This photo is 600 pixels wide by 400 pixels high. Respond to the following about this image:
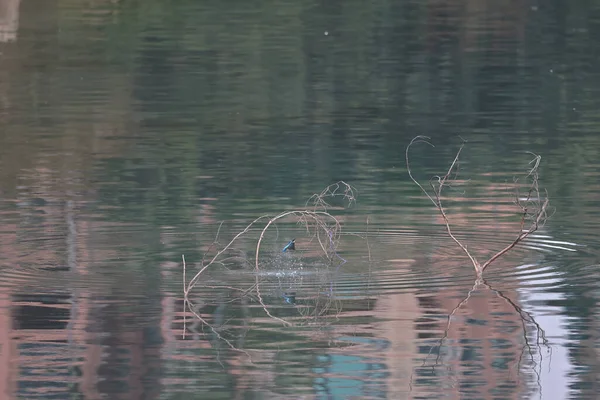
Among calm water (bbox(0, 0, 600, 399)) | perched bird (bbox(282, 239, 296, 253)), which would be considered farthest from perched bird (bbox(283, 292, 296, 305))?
→ perched bird (bbox(282, 239, 296, 253))

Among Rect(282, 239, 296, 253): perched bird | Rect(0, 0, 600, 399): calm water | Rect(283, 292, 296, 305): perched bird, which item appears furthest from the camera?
Rect(282, 239, 296, 253): perched bird

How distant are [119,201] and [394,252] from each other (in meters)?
5.18

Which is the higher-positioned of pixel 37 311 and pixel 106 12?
pixel 106 12

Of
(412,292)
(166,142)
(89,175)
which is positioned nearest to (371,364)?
(412,292)

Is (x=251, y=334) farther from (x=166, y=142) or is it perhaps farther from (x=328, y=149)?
(x=166, y=142)

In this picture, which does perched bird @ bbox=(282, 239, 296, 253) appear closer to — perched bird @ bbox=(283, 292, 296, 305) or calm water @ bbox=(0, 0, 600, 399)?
calm water @ bbox=(0, 0, 600, 399)

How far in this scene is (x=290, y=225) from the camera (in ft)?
56.2

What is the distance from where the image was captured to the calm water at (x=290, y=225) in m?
10.8

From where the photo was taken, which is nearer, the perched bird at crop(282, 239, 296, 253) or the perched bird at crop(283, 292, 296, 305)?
the perched bird at crop(283, 292, 296, 305)

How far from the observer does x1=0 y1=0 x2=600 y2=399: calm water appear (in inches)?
426

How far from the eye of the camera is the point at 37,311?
12.6m

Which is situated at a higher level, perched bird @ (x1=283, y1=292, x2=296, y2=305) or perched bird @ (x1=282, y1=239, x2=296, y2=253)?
perched bird @ (x1=282, y1=239, x2=296, y2=253)

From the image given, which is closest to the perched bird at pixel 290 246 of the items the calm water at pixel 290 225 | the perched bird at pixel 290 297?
the calm water at pixel 290 225

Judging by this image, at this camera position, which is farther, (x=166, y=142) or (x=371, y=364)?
(x=166, y=142)
